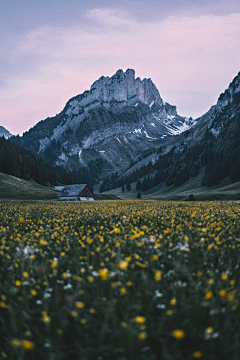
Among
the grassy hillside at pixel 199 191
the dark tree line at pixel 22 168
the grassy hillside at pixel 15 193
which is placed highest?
the dark tree line at pixel 22 168

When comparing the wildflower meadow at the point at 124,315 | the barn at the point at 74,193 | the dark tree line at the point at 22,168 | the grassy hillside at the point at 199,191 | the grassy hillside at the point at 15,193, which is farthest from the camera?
the dark tree line at the point at 22,168

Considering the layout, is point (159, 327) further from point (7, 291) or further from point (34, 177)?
point (34, 177)

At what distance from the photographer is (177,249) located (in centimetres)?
653

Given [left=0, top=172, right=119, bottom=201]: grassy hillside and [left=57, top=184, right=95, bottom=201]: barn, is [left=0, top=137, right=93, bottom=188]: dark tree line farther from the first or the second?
[left=57, top=184, right=95, bottom=201]: barn

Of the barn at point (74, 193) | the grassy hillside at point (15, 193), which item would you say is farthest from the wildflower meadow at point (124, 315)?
the barn at point (74, 193)

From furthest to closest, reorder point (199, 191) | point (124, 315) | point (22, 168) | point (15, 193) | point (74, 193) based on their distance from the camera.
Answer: point (199, 191) < point (22, 168) < point (74, 193) < point (15, 193) < point (124, 315)

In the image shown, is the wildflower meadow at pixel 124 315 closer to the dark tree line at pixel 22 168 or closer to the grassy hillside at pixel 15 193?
the grassy hillside at pixel 15 193

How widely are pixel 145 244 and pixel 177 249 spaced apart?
96 cm

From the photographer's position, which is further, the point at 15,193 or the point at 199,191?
the point at 199,191

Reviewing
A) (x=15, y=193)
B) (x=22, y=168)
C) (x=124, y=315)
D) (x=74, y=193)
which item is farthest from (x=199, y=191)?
(x=124, y=315)

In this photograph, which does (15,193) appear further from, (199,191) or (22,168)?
(199,191)

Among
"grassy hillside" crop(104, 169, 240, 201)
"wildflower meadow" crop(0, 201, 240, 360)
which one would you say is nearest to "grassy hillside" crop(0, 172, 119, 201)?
"grassy hillside" crop(104, 169, 240, 201)

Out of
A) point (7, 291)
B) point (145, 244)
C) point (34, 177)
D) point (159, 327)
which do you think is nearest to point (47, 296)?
point (7, 291)

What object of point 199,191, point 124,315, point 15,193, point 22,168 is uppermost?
point 22,168
